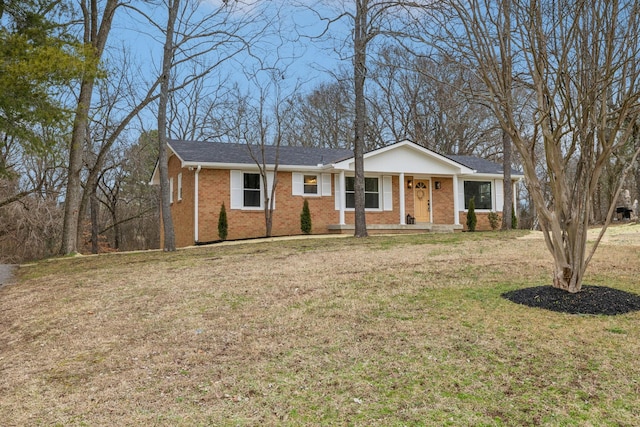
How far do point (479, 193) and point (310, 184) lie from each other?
26.4ft

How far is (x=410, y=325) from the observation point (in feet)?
15.5

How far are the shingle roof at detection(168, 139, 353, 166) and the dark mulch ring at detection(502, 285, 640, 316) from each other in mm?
13223

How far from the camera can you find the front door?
20.5m

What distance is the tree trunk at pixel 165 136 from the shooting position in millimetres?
14672

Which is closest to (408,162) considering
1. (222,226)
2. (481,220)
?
(481,220)

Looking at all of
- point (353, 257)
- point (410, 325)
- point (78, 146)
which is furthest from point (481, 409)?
point (78, 146)

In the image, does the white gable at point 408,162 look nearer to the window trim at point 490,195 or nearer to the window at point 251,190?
the window trim at point 490,195

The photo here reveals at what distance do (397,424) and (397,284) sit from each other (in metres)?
3.80

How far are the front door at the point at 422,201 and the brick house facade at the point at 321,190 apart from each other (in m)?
0.04

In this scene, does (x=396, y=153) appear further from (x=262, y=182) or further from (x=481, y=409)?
(x=481, y=409)

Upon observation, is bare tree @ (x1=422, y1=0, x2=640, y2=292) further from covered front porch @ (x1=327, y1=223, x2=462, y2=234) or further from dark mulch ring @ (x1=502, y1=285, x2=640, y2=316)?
covered front porch @ (x1=327, y1=223, x2=462, y2=234)

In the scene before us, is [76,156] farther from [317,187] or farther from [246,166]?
[317,187]

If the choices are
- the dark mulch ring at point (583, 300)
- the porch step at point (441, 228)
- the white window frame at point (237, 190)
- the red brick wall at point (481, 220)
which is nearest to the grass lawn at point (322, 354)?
the dark mulch ring at point (583, 300)

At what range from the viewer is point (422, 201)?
20.6 meters
